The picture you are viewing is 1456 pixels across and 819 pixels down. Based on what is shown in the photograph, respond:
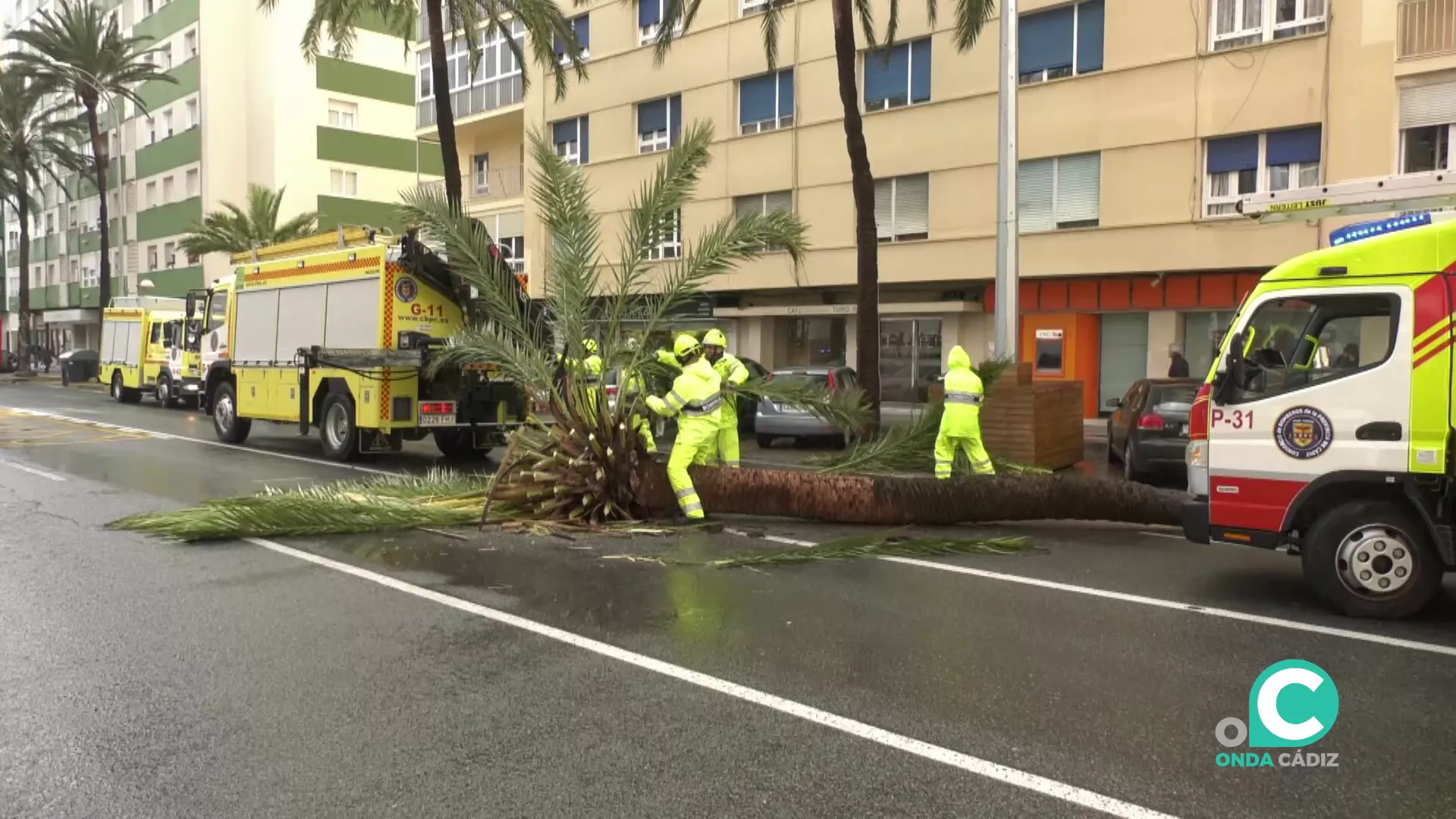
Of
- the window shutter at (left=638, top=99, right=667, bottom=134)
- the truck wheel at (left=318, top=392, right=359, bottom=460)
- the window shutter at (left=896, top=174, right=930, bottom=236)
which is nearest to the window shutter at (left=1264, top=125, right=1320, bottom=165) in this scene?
the window shutter at (left=896, top=174, right=930, bottom=236)

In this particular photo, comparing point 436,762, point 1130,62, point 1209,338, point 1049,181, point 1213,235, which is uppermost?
point 1130,62

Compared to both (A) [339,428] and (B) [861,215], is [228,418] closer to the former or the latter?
(A) [339,428]

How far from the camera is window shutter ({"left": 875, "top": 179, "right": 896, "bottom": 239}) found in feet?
73.5

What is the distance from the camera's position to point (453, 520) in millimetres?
8727

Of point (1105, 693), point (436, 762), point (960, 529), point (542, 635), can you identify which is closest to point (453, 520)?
point (542, 635)

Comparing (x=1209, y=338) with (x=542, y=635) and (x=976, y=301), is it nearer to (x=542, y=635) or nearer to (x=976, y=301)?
(x=976, y=301)

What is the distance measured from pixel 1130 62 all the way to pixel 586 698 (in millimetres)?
18499

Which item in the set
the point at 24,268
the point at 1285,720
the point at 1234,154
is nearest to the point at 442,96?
the point at 1234,154

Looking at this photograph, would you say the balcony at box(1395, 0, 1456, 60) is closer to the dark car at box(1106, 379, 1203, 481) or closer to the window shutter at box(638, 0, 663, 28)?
the dark car at box(1106, 379, 1203, 481)

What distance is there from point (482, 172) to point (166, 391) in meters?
12.5

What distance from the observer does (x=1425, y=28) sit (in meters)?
15.9

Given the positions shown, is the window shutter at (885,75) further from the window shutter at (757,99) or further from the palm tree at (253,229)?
the palm tree at (253,229)

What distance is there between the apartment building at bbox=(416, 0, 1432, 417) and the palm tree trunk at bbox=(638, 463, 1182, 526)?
22.0 feet

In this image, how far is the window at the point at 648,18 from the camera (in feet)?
87.0
